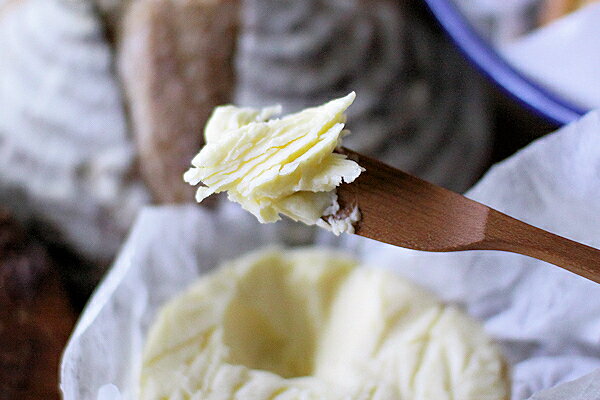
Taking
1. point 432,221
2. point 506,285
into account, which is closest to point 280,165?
point 432,221

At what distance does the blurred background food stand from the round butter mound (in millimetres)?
122

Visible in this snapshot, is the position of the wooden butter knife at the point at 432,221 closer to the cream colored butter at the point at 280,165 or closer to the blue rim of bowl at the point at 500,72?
the cream colored butter at the point at 280,165

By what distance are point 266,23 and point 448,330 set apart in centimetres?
29

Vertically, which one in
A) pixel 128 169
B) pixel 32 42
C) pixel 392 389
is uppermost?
pixel 32 42

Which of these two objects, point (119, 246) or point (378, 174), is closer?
point (378, 174)

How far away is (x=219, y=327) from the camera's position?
1.40 feet

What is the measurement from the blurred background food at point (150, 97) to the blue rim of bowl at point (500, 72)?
40 millimetres

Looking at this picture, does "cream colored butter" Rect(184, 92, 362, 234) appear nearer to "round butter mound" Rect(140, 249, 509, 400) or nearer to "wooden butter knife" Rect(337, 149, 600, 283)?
"wooden butter knife" Rect(337, 149, 600, 283)

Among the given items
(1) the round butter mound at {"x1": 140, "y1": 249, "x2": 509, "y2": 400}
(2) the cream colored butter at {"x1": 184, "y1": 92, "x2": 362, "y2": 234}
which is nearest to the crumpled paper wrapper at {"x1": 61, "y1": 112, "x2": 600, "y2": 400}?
(1) the round butter mound at {"x1": 140, "y1": 249, "x2": 509, "y2": 400}

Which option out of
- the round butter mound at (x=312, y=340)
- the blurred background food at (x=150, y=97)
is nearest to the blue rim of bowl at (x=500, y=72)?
the blurred background food at (x=150, y=97)

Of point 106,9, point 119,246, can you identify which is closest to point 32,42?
point 106,9

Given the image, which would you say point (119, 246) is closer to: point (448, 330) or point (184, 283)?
point (184, 283)

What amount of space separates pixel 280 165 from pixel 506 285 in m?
0.22

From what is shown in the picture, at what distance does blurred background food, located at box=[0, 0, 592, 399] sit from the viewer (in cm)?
54
